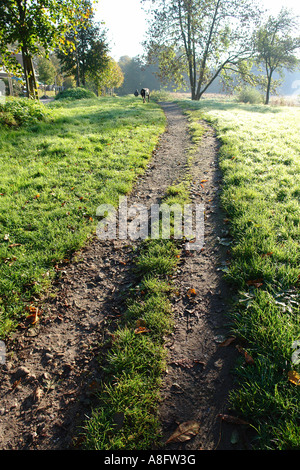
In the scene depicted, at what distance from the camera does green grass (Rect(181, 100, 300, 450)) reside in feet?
5.87

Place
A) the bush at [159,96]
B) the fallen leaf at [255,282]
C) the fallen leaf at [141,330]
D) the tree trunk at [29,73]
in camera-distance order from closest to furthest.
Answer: the fallen leaf at [141,330] < the fallen leaf at [255,282] < the tree trunk at [29,73] < the bush at [159,96]

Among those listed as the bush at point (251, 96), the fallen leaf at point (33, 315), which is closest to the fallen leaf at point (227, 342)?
the fallen leaf at point (33, 315)

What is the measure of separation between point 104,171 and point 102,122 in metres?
6.56

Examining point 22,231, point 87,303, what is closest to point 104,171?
point 22,231

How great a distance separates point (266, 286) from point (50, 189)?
15.7ft

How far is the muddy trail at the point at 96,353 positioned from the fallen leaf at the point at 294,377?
0.47 meters

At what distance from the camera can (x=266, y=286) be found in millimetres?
2805

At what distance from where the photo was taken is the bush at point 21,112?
923 cm

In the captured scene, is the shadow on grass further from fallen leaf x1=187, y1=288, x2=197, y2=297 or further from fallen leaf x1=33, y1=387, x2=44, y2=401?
fallen leaf x1=33, y1=387, x2=44, y2=401

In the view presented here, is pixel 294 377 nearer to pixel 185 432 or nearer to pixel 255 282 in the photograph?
pixel 185 432

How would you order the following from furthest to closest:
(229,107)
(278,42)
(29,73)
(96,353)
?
(278,42) < (229,107) < (29,73) < (96,353)

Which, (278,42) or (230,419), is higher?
(278,42)

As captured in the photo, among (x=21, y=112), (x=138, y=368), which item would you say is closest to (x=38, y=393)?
(x=138, y=368)

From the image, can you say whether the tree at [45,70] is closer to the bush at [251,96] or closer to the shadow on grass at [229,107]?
the bush at [251,96]
